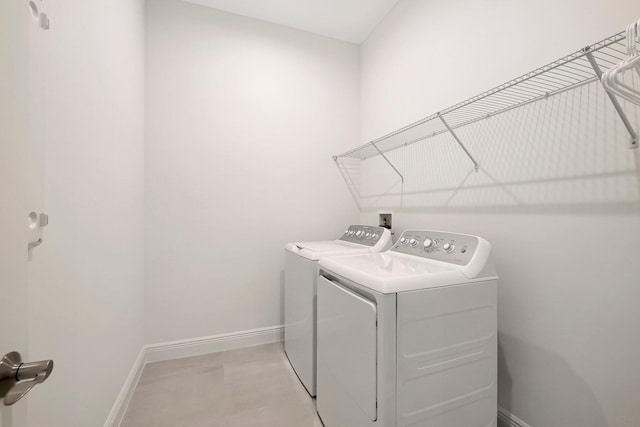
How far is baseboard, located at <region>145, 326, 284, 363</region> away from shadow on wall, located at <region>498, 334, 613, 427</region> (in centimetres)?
172

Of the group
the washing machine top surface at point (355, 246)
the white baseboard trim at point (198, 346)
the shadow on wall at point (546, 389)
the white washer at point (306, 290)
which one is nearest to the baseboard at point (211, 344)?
the white baseboard trim at point (198, 346)

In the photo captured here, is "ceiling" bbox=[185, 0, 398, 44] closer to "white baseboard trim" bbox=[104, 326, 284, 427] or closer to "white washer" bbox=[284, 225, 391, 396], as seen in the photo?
"white washer" bbox=[284, 225, 391, 396]

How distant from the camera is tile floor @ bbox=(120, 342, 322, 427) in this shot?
4.83 feet

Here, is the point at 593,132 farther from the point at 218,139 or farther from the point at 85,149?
the point at 218,139

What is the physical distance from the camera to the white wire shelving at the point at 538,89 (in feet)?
2.93

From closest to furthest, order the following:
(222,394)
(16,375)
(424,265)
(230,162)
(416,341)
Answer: (16,375)
(416,341)
(424,265)
(222,394)
(230,162)

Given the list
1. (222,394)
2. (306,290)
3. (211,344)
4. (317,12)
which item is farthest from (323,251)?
(317,12)

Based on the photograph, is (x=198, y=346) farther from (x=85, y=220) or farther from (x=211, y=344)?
(x=85, y=220)

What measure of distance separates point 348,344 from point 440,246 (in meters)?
0.68

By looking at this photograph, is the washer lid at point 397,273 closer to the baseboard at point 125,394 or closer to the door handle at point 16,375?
the door handle at point 16,375

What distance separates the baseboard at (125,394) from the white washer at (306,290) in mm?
1028

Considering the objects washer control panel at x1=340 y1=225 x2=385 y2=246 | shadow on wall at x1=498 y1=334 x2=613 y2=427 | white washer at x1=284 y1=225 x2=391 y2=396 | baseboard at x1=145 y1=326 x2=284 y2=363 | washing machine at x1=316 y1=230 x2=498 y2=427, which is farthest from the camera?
baseboard at x1=145 y1=326 x2=284 y2=363

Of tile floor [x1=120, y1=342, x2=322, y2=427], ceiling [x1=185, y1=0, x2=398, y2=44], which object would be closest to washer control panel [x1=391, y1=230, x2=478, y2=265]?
tile floor [x1=120, y1=342, x2=322, y2=427]

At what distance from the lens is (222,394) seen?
168cm
